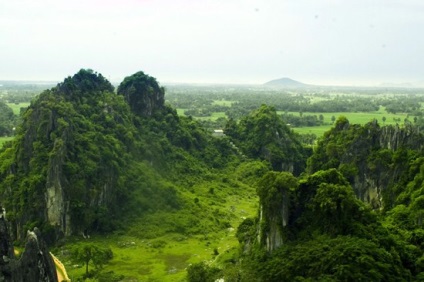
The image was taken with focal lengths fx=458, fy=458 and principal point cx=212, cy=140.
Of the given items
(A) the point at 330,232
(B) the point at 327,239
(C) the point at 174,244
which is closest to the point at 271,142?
(C) the point at 174,244

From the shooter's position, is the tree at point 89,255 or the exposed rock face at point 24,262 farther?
the tree at point 89,255

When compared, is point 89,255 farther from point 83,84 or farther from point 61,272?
point 83,84

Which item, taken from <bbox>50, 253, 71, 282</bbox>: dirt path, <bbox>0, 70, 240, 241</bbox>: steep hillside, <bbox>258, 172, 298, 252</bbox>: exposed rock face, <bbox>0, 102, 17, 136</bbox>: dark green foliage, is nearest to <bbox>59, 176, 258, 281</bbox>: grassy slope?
<bbox>50, 253, 71, 282</bbox>: dirt path

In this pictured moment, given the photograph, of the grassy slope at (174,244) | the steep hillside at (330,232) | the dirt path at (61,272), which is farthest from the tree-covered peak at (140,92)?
the dirt path at (61,272)

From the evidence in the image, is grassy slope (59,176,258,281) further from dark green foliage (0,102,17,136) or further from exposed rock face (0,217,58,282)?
dark green foliage (0,102,17,136)

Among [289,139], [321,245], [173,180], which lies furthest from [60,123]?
[289,139]

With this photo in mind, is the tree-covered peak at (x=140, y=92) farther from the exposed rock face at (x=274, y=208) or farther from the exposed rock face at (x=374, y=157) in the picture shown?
the exposed rock face at (x=274, y=208)

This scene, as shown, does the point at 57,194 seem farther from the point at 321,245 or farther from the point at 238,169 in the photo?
the point at 238,169

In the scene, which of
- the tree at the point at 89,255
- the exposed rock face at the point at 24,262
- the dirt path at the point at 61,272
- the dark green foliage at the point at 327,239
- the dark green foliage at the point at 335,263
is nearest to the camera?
the exposed rock face at the point at 24,262
